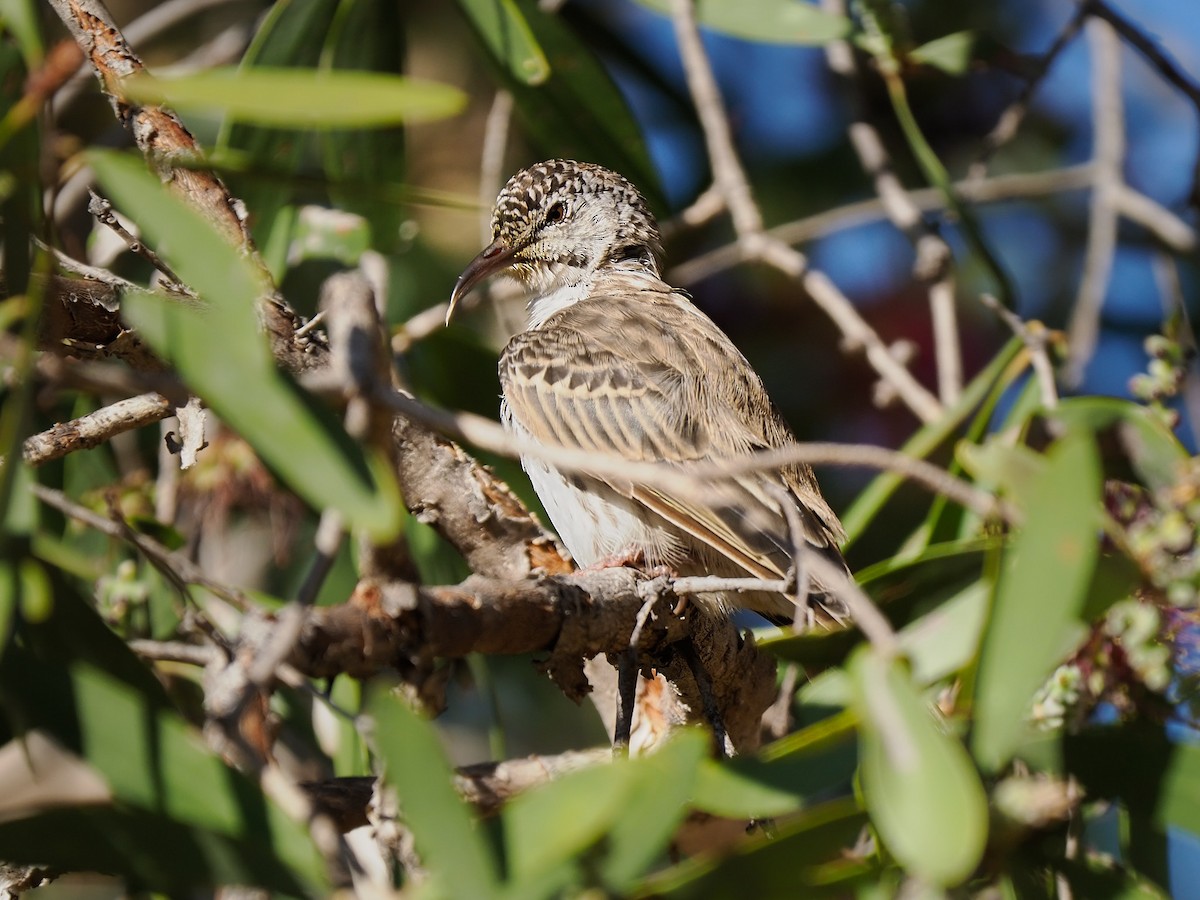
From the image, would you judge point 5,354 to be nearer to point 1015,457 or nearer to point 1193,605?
point 1015,457

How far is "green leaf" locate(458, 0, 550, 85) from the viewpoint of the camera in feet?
13.1

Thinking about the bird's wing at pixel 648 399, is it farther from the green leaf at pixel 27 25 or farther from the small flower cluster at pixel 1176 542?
the green leaf at pixel 27 25

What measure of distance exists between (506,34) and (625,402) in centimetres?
123

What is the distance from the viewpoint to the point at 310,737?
4.03 meters

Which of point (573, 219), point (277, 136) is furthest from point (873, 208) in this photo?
point (277, 136)

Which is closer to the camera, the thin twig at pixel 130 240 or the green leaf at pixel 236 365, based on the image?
the green leaf at pixel 236 365

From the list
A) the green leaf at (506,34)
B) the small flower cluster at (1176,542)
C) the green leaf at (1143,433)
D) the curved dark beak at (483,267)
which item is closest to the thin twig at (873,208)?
the curved dark beak at (483,267)

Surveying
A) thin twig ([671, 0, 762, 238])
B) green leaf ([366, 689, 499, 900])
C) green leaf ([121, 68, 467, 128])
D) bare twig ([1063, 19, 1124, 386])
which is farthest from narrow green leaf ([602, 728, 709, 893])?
bare twig ([1063, 19, 1124, 386])

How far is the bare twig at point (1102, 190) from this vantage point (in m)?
4.49

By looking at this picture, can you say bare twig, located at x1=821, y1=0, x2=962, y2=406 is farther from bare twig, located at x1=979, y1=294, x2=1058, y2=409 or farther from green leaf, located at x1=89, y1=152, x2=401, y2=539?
green leaf, located at x1=89, y1=152, x2=401, y2=539

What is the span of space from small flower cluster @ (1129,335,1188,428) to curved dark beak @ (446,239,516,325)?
202 centimetres

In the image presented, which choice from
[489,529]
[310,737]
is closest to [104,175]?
[489,529]

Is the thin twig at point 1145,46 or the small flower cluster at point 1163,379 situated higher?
the thin twig at point 1145,46

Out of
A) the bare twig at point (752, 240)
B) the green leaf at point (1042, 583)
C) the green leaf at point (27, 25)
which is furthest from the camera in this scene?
the bare twig at point (752, 240)
